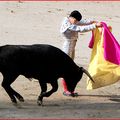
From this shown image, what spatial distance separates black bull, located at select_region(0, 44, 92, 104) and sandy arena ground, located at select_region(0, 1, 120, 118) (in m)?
0.35

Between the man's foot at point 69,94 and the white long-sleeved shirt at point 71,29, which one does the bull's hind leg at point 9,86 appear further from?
the white long-sleeved shirt at point 71,29

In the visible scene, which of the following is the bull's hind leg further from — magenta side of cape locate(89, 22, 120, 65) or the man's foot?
magenta side of cape locate(89, 22, 120, 65)

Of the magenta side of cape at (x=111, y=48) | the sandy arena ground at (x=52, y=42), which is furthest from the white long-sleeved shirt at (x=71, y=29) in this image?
the sandy arena ground at (x=52, y=42)

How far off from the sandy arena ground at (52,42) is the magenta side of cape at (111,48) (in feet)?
2.07

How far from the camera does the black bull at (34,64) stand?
900 cm

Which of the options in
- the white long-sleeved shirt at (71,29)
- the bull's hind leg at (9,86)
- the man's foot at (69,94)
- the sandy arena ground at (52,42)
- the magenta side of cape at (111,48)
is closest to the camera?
the sandy arena ground at (52,42)

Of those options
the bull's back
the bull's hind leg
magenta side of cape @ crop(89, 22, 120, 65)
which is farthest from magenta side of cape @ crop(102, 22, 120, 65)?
the bull's hind leg

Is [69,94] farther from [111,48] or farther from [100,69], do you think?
[111,48]

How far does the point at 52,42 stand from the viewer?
15219mm

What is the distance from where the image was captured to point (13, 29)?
1648cm

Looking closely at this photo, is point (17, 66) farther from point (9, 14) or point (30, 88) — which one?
point (9, 14)

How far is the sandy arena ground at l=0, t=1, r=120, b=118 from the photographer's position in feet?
29.2

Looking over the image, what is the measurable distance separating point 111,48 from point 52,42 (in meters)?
5.12

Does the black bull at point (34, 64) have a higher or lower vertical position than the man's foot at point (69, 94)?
higher
